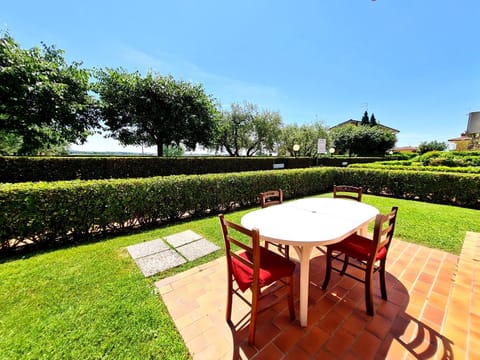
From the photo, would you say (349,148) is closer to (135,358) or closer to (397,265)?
(397,265)

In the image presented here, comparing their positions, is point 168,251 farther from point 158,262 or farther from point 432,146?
point 432,146

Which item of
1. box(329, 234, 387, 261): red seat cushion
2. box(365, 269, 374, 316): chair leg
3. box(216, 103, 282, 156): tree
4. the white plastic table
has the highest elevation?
box(216, 103, 282, 156): tree

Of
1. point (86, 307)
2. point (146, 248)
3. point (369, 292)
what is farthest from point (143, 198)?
point (369, 292)

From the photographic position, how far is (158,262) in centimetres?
248

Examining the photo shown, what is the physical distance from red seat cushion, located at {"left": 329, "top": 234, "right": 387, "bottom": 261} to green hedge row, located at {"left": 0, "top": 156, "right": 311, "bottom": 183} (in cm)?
819

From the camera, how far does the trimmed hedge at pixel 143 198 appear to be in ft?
8.96

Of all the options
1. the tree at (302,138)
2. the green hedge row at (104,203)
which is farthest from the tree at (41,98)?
the tree at (302,138)

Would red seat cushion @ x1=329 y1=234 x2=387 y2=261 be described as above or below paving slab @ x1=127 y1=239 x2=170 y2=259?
Result: above

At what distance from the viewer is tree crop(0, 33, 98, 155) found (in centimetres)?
653

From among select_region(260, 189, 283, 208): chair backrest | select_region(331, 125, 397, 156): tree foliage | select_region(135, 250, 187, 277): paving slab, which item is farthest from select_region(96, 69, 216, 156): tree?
select_region(331, 125, 397, 156): tree foliage

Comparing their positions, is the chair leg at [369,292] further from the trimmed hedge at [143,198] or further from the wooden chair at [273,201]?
the trimmed hedge at [143,198]

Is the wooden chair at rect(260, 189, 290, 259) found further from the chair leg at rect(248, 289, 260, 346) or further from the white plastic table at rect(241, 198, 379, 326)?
the chair leg at rect(248, 289, 260, 346)

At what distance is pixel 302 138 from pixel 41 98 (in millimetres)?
19190

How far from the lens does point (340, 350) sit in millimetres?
1311
